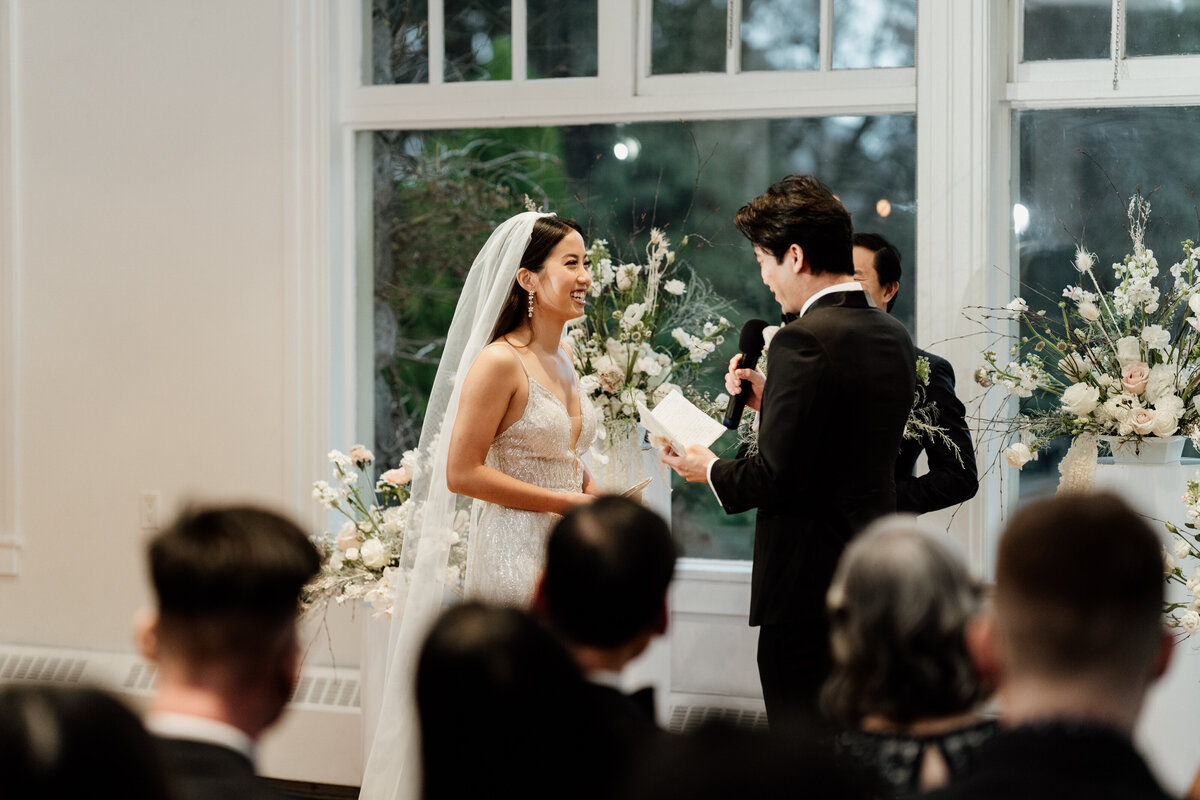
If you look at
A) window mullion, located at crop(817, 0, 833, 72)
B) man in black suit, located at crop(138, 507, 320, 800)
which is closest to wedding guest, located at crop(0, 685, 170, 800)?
man in black suit, located at crop(138, 507, 320, 800)

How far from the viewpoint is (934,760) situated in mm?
1260

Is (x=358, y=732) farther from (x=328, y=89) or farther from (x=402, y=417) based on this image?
(x=328, y=89)

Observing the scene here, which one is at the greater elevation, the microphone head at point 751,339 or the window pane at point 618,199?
the window pane at point 618,199

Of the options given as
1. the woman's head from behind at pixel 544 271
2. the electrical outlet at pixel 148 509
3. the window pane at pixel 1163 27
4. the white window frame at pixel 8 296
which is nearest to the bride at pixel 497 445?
the woman's head from behind at pixel 544 271

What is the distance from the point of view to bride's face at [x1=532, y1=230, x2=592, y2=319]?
9.72 ft

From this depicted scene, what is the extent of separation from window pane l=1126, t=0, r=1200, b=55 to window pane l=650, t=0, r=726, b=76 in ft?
4.13

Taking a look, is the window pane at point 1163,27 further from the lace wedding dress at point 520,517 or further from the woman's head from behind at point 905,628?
the woman's head from behind at point 905,628

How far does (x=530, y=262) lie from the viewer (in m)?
2.97

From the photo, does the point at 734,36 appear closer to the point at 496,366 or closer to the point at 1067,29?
the point at 1067,29

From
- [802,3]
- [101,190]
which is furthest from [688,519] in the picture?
[101,190]

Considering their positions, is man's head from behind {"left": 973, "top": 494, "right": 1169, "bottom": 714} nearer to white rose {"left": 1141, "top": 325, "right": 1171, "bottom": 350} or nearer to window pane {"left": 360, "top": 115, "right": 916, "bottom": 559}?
white rose {"left": 1141, "top": 325, "right": 1171, "bottom": 350}

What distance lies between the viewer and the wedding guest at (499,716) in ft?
3.20

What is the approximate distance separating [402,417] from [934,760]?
3.17m

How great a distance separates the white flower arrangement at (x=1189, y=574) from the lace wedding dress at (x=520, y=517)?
146 centimetres
